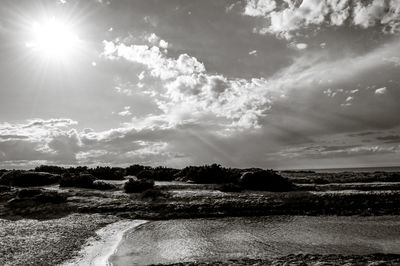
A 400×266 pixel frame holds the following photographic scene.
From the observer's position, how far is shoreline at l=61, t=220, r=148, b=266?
478 inches

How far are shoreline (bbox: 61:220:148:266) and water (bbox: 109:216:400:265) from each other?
1.34 feet

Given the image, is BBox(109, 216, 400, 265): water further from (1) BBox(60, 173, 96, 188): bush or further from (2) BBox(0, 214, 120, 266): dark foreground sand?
(1) BBox(60, 173, 96, 188): bush

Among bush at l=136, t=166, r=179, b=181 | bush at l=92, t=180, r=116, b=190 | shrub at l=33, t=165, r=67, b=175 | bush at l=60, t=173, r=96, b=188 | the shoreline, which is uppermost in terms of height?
shrub at l=33, t=165, r=67, b=175

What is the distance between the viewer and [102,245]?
14.5 m

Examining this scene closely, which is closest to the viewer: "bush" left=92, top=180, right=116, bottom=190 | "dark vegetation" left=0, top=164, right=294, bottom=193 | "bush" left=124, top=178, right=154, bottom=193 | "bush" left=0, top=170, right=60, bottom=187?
"bush" left=124, top=178, right=154, bottom=193

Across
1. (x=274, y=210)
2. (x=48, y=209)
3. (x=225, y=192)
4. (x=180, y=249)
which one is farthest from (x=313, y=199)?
(x=48, y=209)

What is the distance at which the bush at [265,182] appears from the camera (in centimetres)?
2797

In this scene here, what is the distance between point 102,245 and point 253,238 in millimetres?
6924

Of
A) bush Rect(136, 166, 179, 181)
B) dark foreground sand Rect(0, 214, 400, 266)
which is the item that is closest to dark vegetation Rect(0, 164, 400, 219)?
dark foreground sand Rect(0, 214, 400, 266)

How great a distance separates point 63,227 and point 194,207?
869 cm

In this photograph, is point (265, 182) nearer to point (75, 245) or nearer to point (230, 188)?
point (230, 188)

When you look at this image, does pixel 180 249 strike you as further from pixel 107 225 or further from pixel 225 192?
pixel 225 192

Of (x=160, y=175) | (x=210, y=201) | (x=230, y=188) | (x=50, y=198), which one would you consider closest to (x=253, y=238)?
(x=210, y=201)

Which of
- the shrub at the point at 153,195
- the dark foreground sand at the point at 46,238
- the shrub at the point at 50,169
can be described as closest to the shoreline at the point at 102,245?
the dark foreground sand at the point at 46,238
